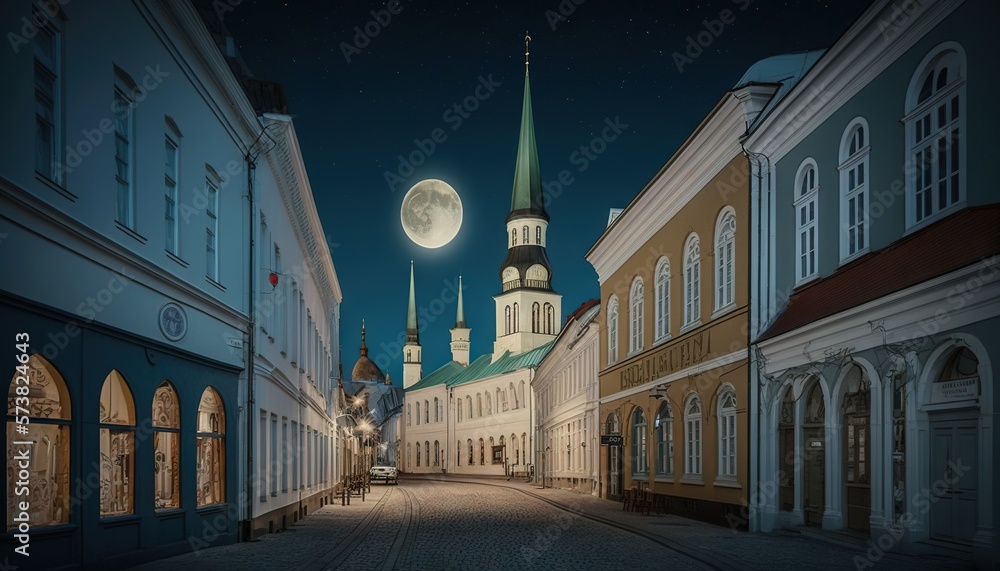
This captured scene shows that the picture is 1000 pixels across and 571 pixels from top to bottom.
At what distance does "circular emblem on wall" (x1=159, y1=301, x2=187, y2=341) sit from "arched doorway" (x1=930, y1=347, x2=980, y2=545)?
1141 cm

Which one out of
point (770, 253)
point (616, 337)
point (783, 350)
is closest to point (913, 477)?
point (783, 350)

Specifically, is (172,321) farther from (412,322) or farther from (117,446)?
(412,322)

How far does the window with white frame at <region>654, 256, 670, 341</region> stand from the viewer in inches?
1228

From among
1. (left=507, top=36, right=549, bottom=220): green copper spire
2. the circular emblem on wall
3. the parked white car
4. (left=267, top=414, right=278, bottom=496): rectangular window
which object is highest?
(left=507, top=36, right=549, bottom=220): green copper spire

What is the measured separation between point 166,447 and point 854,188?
12.6 metres

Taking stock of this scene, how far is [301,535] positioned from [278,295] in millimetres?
5946

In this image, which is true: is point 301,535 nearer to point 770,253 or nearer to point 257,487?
point 257,487

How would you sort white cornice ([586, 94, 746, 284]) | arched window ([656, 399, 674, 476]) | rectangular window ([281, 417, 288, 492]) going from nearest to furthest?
white cornice ([586, 94, 746, 284]) < rectangular window ([281, 417, 288, 492]) < arched window ([656, 399, 674, 476])

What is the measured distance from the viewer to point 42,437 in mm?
11266

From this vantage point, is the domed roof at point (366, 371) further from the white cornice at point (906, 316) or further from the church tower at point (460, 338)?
the white cornice at point (906, 316)

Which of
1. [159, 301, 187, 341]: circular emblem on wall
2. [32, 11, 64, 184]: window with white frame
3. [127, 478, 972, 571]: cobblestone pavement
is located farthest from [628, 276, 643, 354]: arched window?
[32, 11, 64, 184]: window with white frame

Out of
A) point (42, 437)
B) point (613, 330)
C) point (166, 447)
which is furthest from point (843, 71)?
point (613, 330)

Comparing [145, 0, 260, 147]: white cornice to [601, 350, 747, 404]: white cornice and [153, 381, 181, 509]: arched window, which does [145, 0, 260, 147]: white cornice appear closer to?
[153, 381, 181, 509]: arched window

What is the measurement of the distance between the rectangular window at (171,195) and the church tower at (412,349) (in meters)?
148
